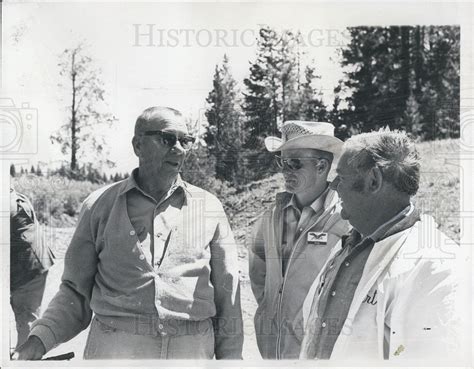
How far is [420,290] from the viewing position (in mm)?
4664

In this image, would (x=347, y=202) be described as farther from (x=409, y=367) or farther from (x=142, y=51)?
(x=142, y=51)

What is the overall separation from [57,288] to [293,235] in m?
1.55

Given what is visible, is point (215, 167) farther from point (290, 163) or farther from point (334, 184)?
point (334, 184)

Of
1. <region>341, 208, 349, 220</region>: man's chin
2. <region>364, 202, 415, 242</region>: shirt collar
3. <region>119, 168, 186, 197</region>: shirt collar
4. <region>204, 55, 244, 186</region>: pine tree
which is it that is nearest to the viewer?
<region>364, 202, 415, 242</region>: shirt collar

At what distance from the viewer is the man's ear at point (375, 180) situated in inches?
187

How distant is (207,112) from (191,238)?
828 mm

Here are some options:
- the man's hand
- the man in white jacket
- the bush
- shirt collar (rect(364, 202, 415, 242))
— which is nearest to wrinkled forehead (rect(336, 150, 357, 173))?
the man in white jacket

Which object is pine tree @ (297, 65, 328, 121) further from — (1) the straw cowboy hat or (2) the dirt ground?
(2) the dirt ground

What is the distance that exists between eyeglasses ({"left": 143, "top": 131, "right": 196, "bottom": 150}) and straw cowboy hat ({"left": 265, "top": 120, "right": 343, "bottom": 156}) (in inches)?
19.8

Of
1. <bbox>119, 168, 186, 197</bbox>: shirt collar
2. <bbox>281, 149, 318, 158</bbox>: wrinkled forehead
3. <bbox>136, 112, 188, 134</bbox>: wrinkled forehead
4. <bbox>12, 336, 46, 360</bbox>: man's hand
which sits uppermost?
<bbox>136, 112, 188, 134</bbox>: wrinkled forehead

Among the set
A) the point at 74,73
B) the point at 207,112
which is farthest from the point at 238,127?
the point at 74,73

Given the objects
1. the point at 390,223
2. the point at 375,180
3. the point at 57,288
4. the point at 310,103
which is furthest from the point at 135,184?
the point at 390,223

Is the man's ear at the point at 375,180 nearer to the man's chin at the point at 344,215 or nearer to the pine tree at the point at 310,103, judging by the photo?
the man's chin at the point at 344,215

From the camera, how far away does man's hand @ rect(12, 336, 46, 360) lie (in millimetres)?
4980
